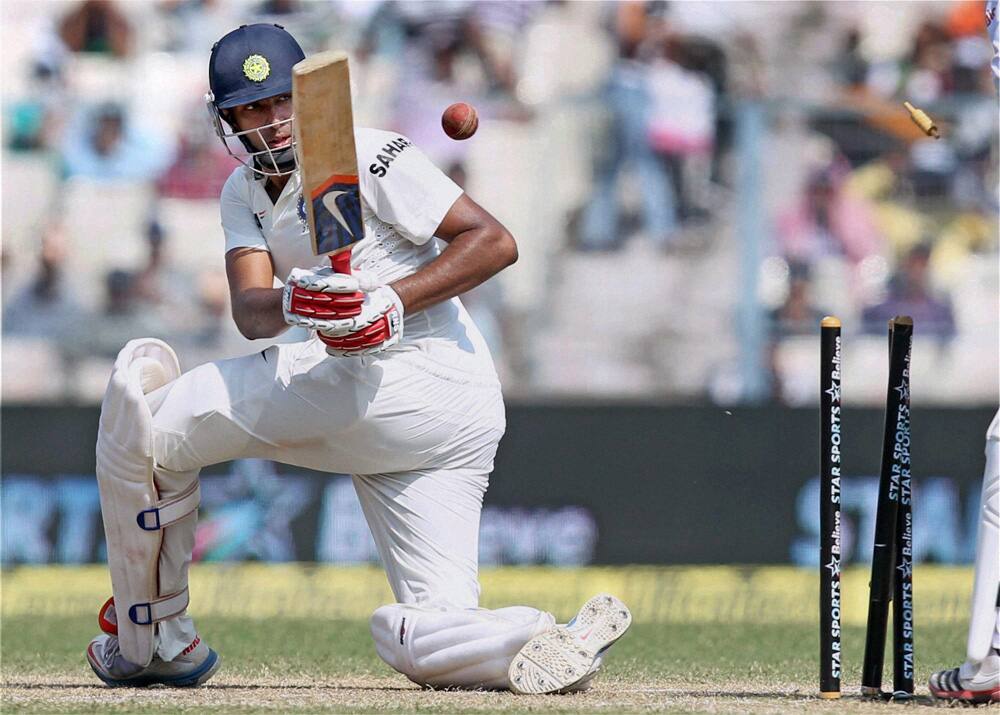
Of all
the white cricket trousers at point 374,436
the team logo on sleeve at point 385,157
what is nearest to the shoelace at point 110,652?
the white cricket trousers at point 374,436

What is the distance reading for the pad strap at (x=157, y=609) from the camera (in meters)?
4.14

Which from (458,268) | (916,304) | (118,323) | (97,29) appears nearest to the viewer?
(458,268)

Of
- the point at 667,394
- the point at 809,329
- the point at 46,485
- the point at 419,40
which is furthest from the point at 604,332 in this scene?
the point at 46,485

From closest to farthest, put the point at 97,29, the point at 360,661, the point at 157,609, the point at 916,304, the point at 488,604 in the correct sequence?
the point at 157,609, the point at 360,661, the point at 488,604, the point at 916,304, the point at 97,29

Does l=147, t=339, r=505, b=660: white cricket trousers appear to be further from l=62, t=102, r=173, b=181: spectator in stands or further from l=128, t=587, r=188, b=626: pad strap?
l=62, t=102, r=173, b=181: spectator in stands

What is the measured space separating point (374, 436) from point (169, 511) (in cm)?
57

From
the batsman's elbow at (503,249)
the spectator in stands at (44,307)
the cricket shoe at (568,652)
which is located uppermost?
the batsman's elbow at (503,249)

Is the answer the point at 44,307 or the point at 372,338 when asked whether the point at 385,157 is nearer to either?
the point at 372,338

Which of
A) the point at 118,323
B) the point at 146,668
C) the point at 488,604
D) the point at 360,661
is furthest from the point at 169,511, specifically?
the point at 118,323

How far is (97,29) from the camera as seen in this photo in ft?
32.4

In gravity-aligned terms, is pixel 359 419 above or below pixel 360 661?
above

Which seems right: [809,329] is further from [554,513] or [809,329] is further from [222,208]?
[222,208]

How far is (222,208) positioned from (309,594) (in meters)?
3.77

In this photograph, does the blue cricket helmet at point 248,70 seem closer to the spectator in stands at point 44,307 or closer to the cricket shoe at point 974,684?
the cricket shoe at point 974,684
